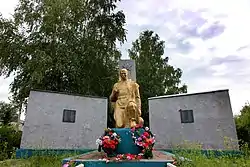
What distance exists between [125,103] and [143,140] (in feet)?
3.90

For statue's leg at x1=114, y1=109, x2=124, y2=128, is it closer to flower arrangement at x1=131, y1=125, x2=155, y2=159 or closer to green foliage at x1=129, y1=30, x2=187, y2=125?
flower arrangement at x1=131, y1=125, x2=155, y2=159

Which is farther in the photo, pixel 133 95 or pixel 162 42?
pixel 162 42

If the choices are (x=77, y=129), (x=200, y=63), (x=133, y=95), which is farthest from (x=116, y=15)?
(x=133, y=95)

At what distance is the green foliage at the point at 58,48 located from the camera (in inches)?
431

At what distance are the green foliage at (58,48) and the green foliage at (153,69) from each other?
3.72 metres

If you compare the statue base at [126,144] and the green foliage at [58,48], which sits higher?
the green foliage at [58,48]

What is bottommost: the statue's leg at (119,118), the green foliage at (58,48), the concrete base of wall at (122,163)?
the concrete base of wall at (122,163)

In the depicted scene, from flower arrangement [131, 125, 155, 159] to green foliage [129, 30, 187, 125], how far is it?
978cm

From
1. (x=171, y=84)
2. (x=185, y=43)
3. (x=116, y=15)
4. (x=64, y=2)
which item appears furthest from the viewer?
(x=171, y=84)

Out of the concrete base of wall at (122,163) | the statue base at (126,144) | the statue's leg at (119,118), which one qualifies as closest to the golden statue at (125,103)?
the statue's leg at (119,118)

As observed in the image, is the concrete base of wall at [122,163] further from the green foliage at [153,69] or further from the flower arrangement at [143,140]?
the green foliage at [153,69]

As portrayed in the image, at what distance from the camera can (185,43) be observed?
31.7ft

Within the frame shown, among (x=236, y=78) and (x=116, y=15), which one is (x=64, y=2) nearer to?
(x=116, y=15)

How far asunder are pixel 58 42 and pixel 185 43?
23.2 ft
